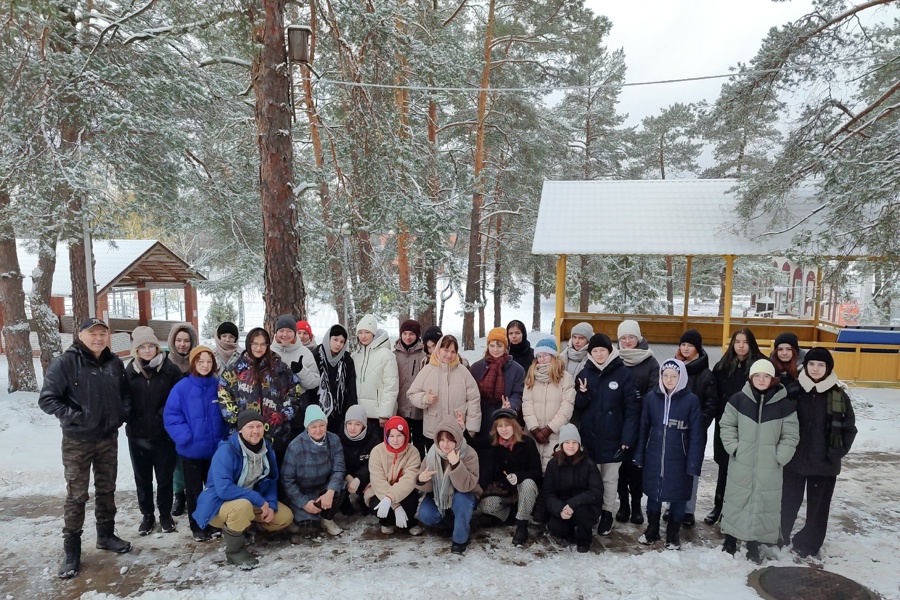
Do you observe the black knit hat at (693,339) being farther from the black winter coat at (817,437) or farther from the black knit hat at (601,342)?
the black winter coat at (817,437)

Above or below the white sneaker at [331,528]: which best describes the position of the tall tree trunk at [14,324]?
above

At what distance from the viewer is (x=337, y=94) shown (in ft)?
26.6

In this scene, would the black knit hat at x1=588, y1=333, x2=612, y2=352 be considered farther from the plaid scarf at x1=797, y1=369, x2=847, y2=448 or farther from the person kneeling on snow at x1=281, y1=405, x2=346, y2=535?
the person kneeling on snow at x1=281, y1=405, x2=346, y2=535

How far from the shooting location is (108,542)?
11.9 ft

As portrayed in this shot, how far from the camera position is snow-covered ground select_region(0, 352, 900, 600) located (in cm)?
322

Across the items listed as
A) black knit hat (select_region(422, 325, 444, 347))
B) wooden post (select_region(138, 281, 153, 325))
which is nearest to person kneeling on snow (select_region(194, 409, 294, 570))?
black knit hat (select_region(422, 325, 444, 347))

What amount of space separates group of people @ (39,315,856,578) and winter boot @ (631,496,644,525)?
1 centimetres

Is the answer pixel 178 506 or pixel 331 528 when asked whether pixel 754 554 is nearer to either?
pixel 331 528

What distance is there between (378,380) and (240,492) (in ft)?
4.48

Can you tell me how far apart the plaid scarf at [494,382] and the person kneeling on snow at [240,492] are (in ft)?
5.74

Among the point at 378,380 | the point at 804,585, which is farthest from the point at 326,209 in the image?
the point at 804,585

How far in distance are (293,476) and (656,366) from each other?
2.87m

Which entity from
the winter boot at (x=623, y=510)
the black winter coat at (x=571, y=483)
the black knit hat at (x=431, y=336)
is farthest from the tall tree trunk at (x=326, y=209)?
the winter boot at (x=623, y=510)

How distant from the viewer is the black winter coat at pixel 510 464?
156 inches
